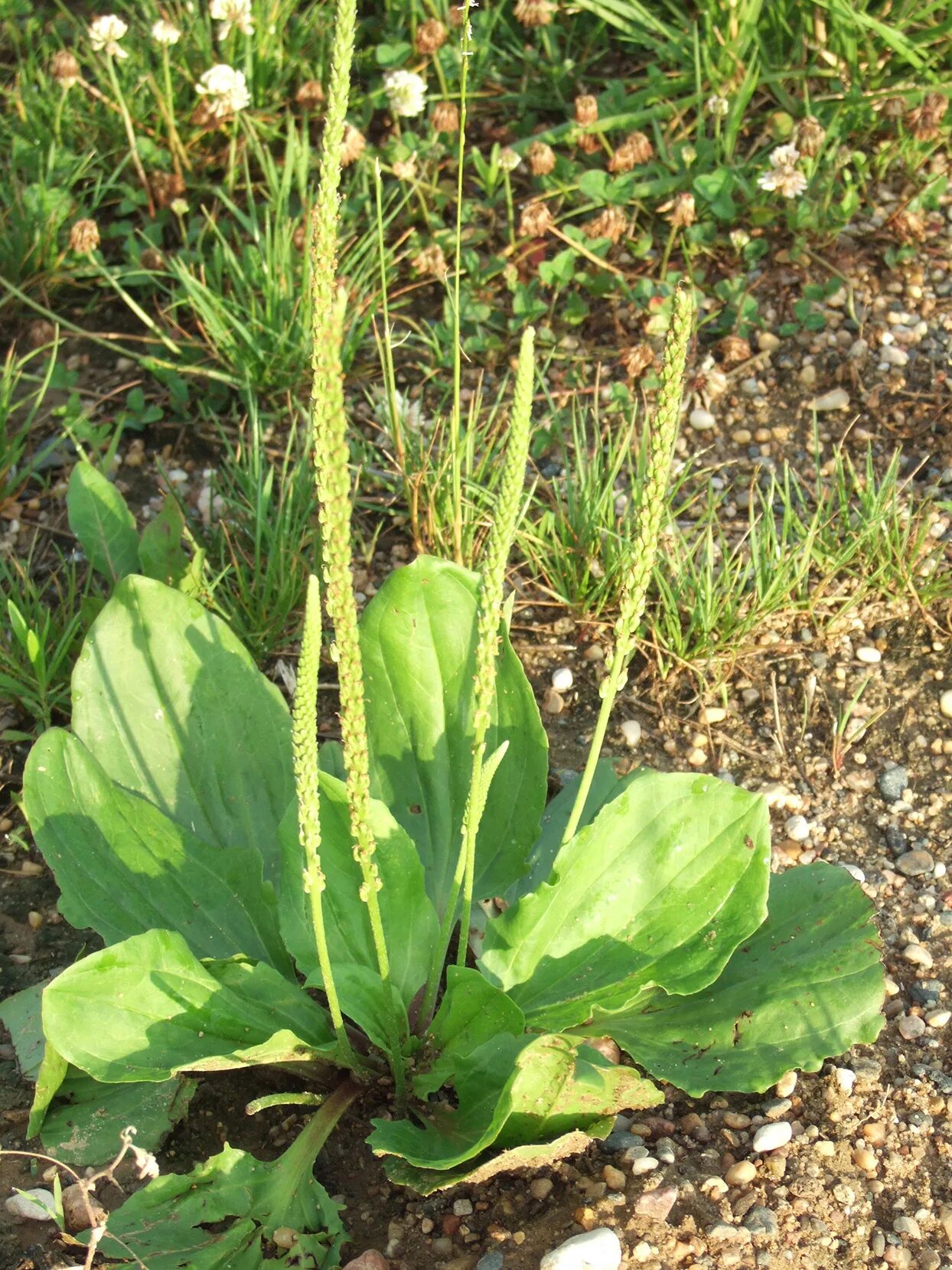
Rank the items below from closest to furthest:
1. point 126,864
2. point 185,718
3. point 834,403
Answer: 1. point 126,864
2. point 185,718
3. point 834,403

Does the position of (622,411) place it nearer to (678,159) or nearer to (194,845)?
(678,159)

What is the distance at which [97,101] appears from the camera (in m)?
4.71

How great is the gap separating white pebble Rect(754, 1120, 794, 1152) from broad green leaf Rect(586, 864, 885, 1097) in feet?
0.47

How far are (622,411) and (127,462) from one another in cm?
147

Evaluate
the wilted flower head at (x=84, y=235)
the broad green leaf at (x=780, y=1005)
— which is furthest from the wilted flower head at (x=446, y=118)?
the broad green leaf at (x=780, y=1005)

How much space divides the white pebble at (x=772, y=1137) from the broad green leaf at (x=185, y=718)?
1.11 meters

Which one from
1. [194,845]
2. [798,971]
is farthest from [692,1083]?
[194,845]

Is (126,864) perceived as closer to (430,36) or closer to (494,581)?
(494,581)

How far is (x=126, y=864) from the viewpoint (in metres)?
2.79

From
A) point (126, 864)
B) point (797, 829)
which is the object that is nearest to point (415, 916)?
point (126, 864)

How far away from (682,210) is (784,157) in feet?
1.18

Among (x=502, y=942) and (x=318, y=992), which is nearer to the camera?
(x=502, y=942)

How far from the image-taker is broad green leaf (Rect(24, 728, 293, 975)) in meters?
2.78

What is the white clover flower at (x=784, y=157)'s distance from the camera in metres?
4.18
